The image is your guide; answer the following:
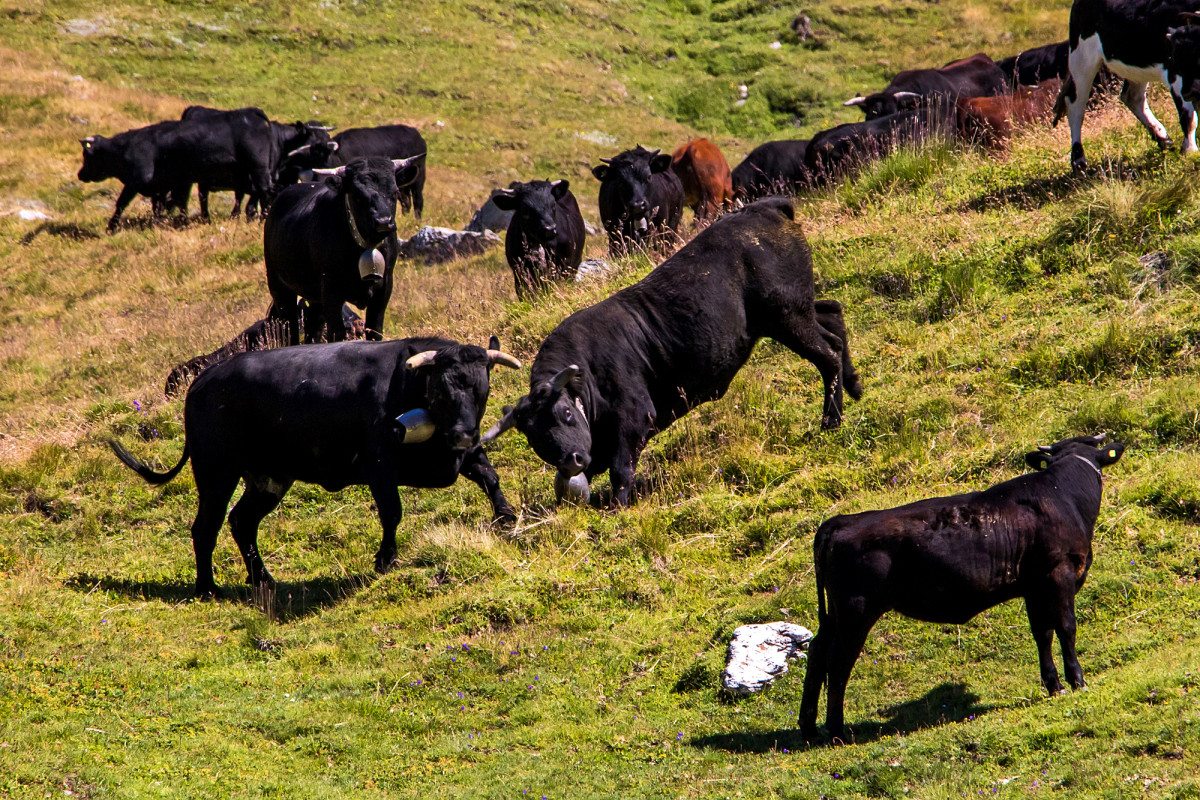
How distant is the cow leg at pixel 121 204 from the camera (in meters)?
26.0

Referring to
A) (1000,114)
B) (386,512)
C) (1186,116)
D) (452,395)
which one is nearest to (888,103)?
(1000,114)

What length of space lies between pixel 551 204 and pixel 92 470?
22.3ft

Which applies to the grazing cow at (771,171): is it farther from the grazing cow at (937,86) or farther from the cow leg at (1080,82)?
the cow leg at (1080,82)

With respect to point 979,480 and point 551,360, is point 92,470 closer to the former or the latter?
point 551,360

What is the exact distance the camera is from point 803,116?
37.7 m

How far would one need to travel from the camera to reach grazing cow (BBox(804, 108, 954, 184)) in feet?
60.0

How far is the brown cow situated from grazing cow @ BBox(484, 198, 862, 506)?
24.5 ft

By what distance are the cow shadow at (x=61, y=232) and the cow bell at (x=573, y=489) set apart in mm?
18852

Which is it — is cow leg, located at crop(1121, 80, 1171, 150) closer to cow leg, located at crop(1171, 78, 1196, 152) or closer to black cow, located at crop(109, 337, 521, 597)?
cow leg, located at crop(1171, 78, 1196, 152)

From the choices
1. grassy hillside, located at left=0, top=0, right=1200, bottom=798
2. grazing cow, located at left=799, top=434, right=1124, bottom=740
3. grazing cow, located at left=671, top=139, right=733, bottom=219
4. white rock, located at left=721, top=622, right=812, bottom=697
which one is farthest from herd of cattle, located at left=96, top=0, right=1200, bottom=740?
grazing cow, located at left=671, top=139, right=733, bottom=219

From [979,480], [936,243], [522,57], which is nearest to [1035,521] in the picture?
[979,480]

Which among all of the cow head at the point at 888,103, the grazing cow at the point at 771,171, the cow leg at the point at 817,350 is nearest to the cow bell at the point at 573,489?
the cow leg at the point at 817,350

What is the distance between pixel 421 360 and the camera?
32.7 ft

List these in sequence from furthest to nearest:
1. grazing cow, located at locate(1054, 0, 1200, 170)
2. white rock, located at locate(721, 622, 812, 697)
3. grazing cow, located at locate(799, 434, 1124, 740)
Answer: grazing cow, located at locate(1054, 0, 1200, 170), white rock, located at locate(721, 622, 812, 697), grazing cow, located at locate(799, 434, 1124, 740)
